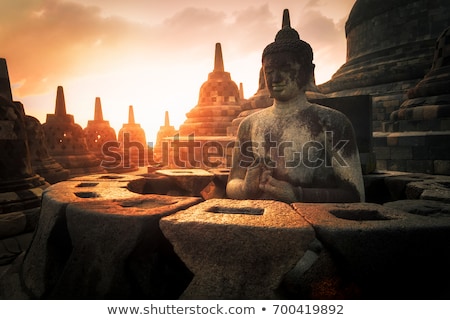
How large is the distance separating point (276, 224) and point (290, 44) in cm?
167

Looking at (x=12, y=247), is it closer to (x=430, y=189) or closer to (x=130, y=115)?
(x=430, y=189)

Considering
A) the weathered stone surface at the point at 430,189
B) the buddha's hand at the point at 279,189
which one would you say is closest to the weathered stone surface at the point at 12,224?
the buddha's hand at the point at 279,189

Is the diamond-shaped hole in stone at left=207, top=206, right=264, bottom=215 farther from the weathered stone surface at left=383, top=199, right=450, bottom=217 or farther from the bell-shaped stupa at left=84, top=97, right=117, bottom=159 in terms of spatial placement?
the bell-shaped stupa at left=84, top=97, right=117, bottom=159

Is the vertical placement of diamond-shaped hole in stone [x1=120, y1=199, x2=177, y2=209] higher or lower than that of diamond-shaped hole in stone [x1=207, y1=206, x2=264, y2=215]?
higher

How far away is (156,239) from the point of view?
5.21ft

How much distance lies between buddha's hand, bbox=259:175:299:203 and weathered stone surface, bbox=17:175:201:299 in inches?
26.0

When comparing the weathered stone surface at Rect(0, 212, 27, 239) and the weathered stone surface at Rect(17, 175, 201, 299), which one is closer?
the weathered stone surface at Rect(17, 175, 201, 299)

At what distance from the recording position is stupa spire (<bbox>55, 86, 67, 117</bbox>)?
12.5 meters

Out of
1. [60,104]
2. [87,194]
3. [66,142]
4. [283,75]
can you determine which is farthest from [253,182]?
[60,104]

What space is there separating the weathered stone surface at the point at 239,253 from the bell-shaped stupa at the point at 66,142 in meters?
11.6

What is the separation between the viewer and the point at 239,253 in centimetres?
128

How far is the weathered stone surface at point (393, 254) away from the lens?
125cm

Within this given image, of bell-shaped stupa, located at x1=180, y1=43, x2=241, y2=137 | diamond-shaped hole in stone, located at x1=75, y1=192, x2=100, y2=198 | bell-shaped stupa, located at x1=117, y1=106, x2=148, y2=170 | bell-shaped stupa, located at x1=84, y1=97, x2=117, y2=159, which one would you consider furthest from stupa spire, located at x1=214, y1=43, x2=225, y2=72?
diamond-shaped hole in stone, located at x1=75, y1=192, x2=100, y2=198
